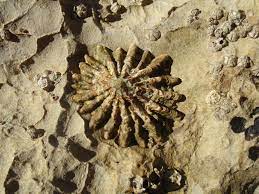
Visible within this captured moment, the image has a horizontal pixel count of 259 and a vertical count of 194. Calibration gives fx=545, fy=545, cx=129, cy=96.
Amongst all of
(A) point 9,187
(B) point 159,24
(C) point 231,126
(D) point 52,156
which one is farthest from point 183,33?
(A) point 9,187

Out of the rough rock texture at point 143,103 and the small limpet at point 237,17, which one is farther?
the small limpet at point 237,17

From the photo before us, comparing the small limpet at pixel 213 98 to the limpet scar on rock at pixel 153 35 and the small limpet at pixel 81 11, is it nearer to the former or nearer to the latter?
the limpet scar on rock at pixel 153 35

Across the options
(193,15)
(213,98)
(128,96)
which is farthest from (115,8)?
(213,98)

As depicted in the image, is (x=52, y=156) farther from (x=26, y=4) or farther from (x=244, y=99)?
(x=244, y=99)

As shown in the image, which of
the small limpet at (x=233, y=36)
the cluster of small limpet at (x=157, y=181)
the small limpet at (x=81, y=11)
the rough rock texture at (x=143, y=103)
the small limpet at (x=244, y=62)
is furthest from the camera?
the small limpet at (x=81, y=11)

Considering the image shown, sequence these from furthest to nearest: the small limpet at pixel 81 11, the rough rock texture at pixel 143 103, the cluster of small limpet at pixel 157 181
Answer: the small limpet at pixel 81 11, the rough rock texture at pixel 143 103, the cluster of small limpet at pixel 157 181

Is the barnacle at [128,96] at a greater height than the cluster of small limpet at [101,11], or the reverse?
the cluster of small limpet at [101,11]

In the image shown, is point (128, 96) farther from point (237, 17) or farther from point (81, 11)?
point (237, 17)

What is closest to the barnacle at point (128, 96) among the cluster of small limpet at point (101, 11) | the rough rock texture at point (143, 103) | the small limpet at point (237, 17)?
the rough rock texture at point (143, 103)
